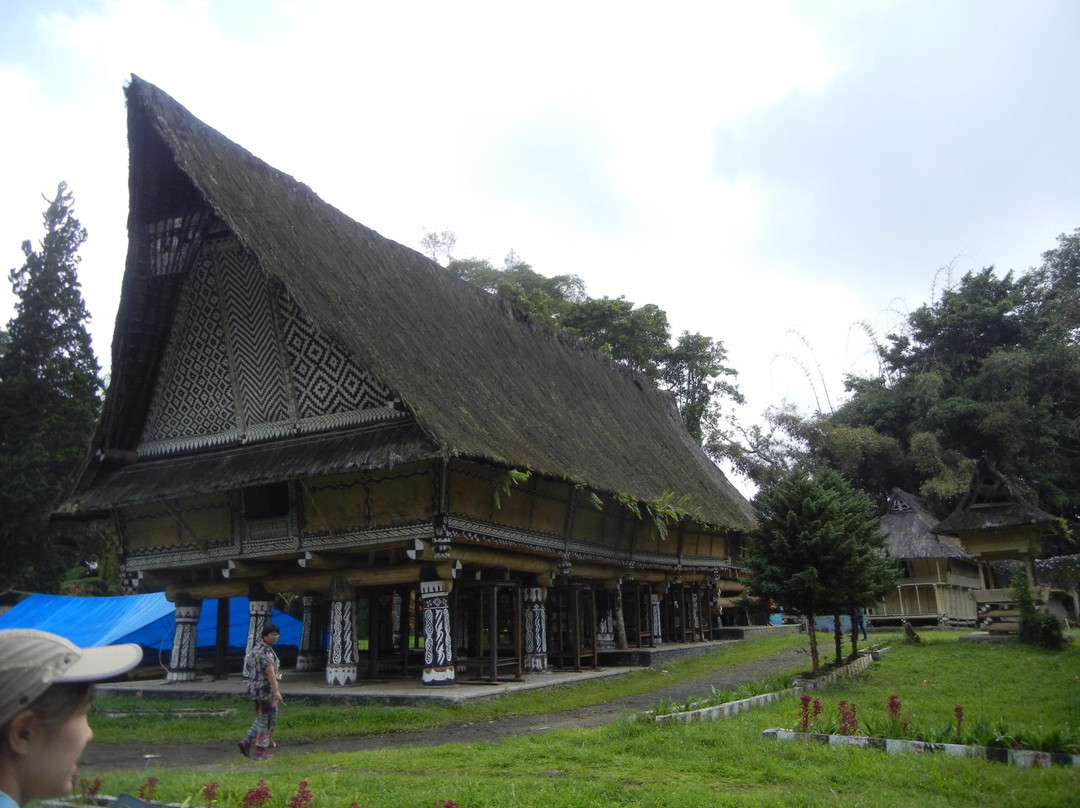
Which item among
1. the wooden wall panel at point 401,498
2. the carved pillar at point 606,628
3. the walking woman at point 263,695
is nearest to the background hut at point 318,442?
the wooden wall panel at point 401,498

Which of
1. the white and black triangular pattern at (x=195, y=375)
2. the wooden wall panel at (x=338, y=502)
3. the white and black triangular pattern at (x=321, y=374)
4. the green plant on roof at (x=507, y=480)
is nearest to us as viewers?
the green plant on roof at (x=507, y=480)

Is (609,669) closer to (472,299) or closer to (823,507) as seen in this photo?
(823,507)

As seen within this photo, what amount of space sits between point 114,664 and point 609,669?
16321 millimetres

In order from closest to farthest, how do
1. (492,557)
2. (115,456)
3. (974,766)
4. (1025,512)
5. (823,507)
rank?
(974,766)
(823,507)
(492,557)
(115,456)
(1025,512)

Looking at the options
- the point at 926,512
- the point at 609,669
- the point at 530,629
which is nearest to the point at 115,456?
the point at 530,629

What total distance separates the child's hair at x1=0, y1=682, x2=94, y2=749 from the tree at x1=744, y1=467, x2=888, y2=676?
12032 mm

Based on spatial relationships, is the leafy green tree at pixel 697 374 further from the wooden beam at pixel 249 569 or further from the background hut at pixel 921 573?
the wooden beam at pixel 249 569

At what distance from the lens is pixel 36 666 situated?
1872 mm

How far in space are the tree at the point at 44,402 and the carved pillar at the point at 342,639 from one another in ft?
52.8

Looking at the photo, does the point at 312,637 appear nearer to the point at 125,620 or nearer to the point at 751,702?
the point at 125,620

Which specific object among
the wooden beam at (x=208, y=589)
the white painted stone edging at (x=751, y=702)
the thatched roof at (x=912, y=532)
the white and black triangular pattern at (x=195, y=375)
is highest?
the white and black triangular pattern at (x=195, y=375)

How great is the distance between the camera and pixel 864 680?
13.5 meters

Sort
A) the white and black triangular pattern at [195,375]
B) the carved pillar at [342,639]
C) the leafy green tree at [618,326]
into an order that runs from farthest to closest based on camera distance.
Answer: the leafy green tree at [618,326] < the white and black triangular pattern at [195,375] < the carved pillar at [342,639]

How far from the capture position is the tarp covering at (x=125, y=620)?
1850 centimetres
